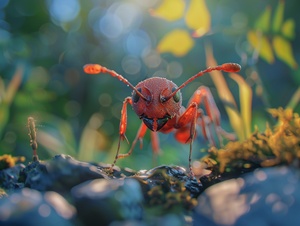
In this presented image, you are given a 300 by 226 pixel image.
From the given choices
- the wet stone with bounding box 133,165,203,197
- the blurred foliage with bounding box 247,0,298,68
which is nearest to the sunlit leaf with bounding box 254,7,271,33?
the blurred foliage with bounding box 247,0,298,68

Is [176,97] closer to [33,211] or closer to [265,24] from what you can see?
[265,24]

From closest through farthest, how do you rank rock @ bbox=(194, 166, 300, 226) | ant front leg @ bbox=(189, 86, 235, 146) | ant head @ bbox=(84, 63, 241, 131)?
rock @ bbox=(194, 166, 300, 226)
ant head @ bbox=(84, 63, 241, 131)
ant front leg @ bbox=(189, 86, 235, 146)

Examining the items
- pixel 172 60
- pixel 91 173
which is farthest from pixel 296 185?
pixel 172 60

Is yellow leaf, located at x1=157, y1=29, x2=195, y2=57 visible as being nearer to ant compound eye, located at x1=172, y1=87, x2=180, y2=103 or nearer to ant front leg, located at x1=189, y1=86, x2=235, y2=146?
ant front leg, located at x1=189, y1=86, x2=235, y2=146

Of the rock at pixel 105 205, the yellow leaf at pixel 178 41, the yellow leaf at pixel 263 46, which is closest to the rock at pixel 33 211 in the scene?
the rock at pixel 105 205

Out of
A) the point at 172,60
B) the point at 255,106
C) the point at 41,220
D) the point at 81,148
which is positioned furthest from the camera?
the point at 172,60

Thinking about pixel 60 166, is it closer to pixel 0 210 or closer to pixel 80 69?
pixel 0 210
